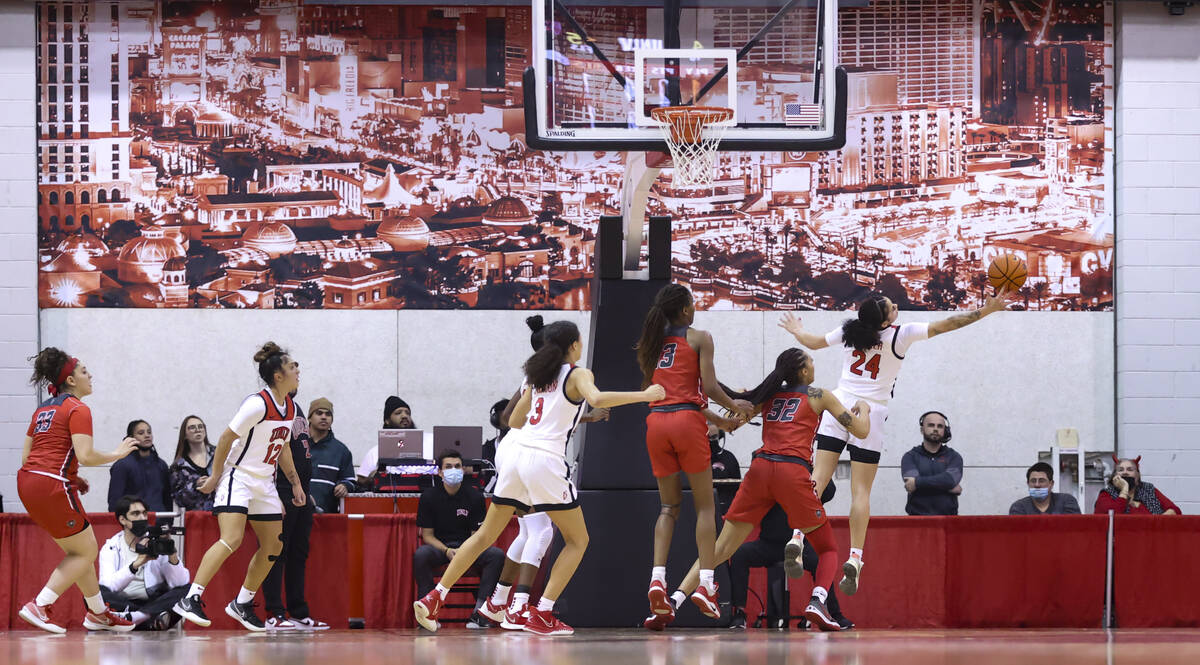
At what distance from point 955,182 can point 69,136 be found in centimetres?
997

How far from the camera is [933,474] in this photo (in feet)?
40.6

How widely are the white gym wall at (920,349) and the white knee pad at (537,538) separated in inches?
223

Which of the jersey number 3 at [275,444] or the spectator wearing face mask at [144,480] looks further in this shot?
the spectator wearing face mask at [144,480]

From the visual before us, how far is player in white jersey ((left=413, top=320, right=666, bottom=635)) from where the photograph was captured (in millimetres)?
8016

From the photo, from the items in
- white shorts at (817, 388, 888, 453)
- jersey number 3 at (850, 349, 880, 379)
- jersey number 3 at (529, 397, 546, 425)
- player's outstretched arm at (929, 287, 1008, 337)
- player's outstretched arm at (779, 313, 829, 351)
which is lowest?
white shorts at (817, 388, 888, 453)

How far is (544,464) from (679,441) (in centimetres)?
91

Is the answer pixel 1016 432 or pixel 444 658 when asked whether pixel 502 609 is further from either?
pixel 1016 432

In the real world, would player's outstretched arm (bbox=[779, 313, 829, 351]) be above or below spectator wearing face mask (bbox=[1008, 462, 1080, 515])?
above

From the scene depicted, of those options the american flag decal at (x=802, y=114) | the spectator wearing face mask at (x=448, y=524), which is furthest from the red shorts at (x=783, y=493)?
the american flag decal at (x=802, y=114)

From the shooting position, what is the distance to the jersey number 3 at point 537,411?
8.08 meters

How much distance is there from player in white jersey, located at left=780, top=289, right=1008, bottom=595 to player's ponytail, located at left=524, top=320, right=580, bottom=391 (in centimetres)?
175

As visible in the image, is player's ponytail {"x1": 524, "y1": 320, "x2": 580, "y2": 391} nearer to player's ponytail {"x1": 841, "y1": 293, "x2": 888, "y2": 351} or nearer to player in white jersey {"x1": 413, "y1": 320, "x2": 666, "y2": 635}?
player in white jersey {"x1": 413, "y1": 320, "x2": 666, "y2": 635}

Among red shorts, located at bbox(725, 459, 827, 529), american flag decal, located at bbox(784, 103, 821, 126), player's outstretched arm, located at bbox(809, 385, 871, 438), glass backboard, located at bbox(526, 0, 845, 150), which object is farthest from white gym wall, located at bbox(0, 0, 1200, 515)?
red shorts, located at bbox(725, 459, 827, 529)

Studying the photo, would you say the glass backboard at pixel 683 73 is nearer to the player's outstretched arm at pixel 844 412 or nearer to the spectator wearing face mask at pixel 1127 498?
the player's outstretched arm at pixel 844 412
